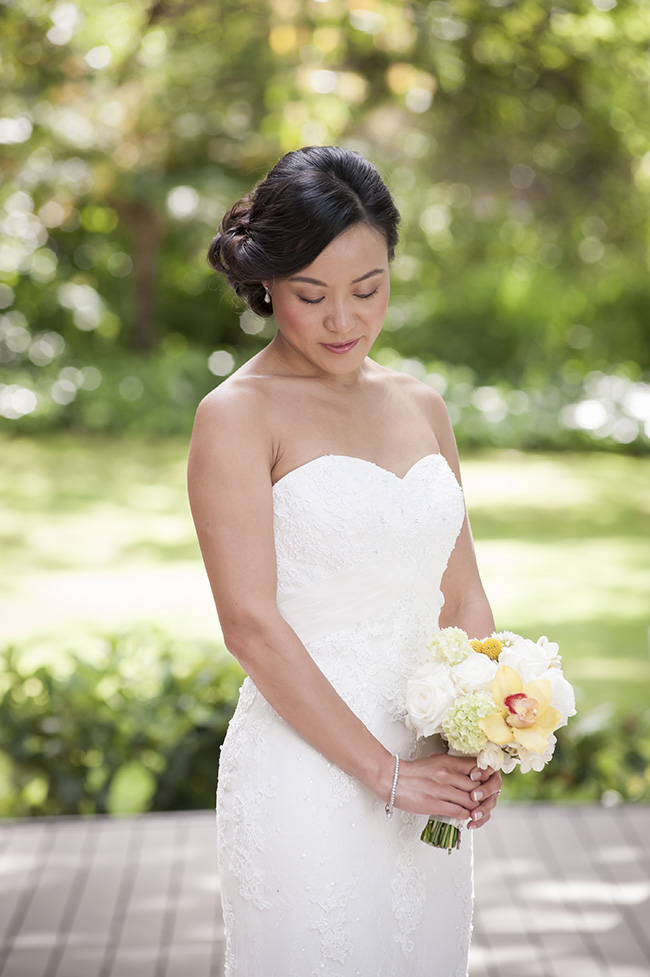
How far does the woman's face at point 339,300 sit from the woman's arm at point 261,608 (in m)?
0.13

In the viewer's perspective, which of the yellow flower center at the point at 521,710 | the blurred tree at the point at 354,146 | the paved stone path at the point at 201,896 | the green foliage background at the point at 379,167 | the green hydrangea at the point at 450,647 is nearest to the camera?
the yellow flower center at the point at 521,710

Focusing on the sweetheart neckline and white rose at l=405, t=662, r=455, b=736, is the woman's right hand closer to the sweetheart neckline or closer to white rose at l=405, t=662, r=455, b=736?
white rose at l=405, t=662, r=455, b=736

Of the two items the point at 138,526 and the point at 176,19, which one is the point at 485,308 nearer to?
the point at 176,19

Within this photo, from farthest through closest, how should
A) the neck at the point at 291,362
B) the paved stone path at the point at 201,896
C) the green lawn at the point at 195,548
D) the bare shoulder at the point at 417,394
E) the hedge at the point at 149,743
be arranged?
the green lawn at the point at 195,548 → the hedge at the point at 149,743 → the paved stone path at the point at 201,896 → the bare shoulder at the point at 417,394 → the neck at the point at 291,362

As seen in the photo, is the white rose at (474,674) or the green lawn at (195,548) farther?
the green lawn at (195,548)

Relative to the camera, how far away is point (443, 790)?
1748 millimetres

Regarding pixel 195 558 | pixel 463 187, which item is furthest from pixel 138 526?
pixel 463 187

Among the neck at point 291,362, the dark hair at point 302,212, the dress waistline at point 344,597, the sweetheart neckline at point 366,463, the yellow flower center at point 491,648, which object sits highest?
the dark hair at point 302,212

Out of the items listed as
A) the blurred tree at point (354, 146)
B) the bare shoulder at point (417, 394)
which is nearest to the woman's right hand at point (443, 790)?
the bare shoulder at point (417, 394)

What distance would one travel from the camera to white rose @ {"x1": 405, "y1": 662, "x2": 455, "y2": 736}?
5.59 feet

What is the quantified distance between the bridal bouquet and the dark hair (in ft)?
2.14

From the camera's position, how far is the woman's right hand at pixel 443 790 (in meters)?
1.75

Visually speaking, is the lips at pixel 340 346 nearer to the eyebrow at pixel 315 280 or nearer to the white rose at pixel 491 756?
the eyebrow at pixel 315 280

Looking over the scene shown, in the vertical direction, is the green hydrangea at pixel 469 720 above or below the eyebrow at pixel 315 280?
below
